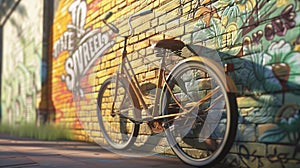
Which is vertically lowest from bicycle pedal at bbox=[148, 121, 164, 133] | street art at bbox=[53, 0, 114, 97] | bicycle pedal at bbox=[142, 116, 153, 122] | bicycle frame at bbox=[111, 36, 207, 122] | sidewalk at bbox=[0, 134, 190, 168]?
sidewalk at bbox=[0, 134, 190, 168]

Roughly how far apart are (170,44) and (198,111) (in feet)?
2.25

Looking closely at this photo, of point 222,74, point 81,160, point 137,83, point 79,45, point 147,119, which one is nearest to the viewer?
point 222,74

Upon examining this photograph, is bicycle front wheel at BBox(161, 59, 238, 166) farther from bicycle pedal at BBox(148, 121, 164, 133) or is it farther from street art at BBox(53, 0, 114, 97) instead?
street art at BBox(53, 0, 114, 97)

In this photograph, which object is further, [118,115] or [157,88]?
[118,115]

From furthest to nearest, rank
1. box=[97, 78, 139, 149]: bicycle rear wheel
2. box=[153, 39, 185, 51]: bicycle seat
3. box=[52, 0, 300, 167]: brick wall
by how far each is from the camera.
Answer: box=[97, 78, 139, 149]: bicycle rear wheel, box=[153, 39, 185, 51]: bicycle seat, box=[52, 0, 300, 167]: brick wall

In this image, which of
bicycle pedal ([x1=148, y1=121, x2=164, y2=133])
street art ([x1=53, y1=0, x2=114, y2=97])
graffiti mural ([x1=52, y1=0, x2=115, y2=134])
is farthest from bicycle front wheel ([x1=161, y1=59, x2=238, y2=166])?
street art ([x1=53, y1=0, x2=114, y2=97])

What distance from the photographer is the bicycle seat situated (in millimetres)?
3208

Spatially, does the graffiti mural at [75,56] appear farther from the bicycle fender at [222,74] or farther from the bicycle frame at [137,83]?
the bicycle fender at [222,74]

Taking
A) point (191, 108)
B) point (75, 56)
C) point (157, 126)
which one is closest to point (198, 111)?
point (191, 108)

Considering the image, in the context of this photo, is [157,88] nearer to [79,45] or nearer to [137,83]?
[137,83]

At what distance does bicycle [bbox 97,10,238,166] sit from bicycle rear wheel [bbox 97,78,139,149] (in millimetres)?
26

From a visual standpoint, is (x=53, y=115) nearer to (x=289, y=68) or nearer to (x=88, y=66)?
(x=88, y=66)

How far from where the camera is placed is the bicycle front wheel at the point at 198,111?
2.67 m

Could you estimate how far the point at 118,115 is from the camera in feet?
13.8
